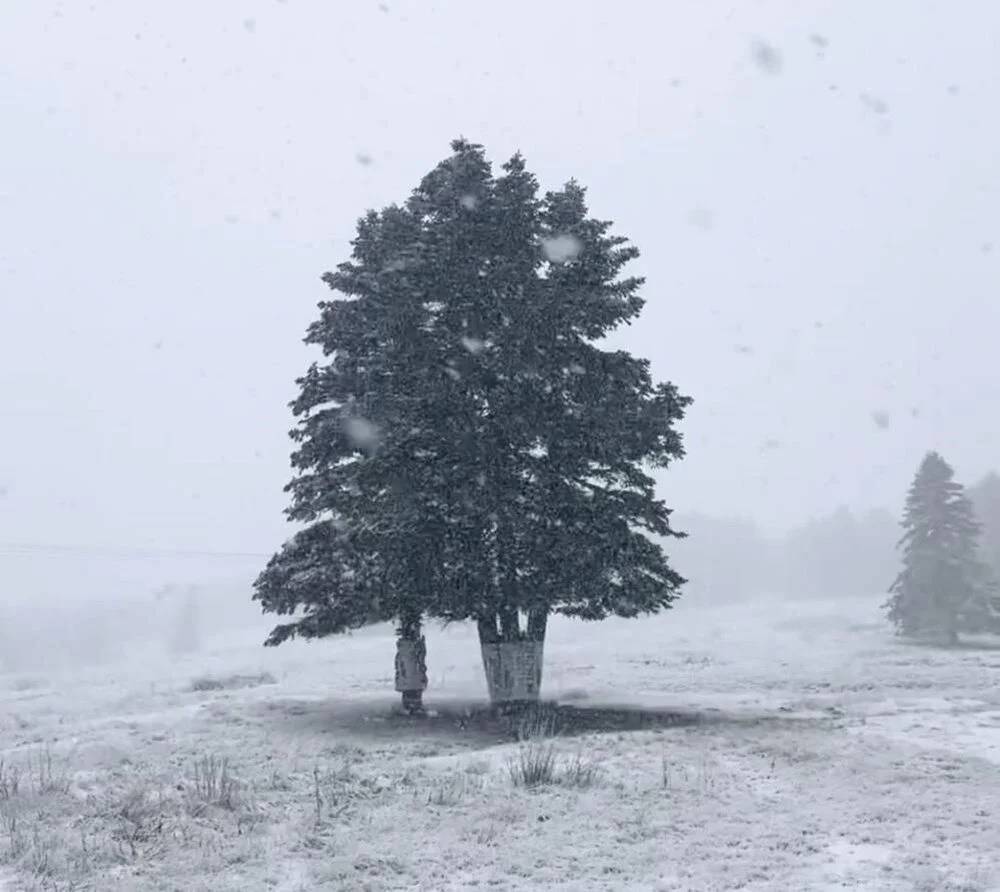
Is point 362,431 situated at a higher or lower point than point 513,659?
higher

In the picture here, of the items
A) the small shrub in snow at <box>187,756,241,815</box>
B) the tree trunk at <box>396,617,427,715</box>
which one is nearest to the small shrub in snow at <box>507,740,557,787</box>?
the small shrub in snow at <box>187,756,241,815</box>

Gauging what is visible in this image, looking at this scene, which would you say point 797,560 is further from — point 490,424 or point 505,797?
point 505,797

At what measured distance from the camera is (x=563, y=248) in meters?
19.0

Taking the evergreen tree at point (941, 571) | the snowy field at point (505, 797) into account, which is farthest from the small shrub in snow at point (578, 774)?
the evergreen tree at point (941, 571)

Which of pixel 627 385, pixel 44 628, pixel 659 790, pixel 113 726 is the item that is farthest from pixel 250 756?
pixel 44 628

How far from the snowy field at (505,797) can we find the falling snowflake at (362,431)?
5005 mm

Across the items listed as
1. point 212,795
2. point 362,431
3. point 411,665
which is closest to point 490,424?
point 362,431

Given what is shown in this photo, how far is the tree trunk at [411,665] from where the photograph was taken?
736 inches

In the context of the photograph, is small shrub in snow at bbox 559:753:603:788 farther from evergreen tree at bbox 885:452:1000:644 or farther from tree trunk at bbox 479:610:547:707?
evergreen tree at bbox 885:452:1000:644

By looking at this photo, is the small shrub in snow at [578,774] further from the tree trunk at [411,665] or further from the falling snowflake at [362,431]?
the falling snowflake at [362,431]

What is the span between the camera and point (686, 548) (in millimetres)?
118562

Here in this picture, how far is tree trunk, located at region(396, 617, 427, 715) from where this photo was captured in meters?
→ 18.7

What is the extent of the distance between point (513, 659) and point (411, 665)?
6.89 feet

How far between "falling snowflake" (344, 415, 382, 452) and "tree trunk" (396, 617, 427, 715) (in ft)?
11.5
